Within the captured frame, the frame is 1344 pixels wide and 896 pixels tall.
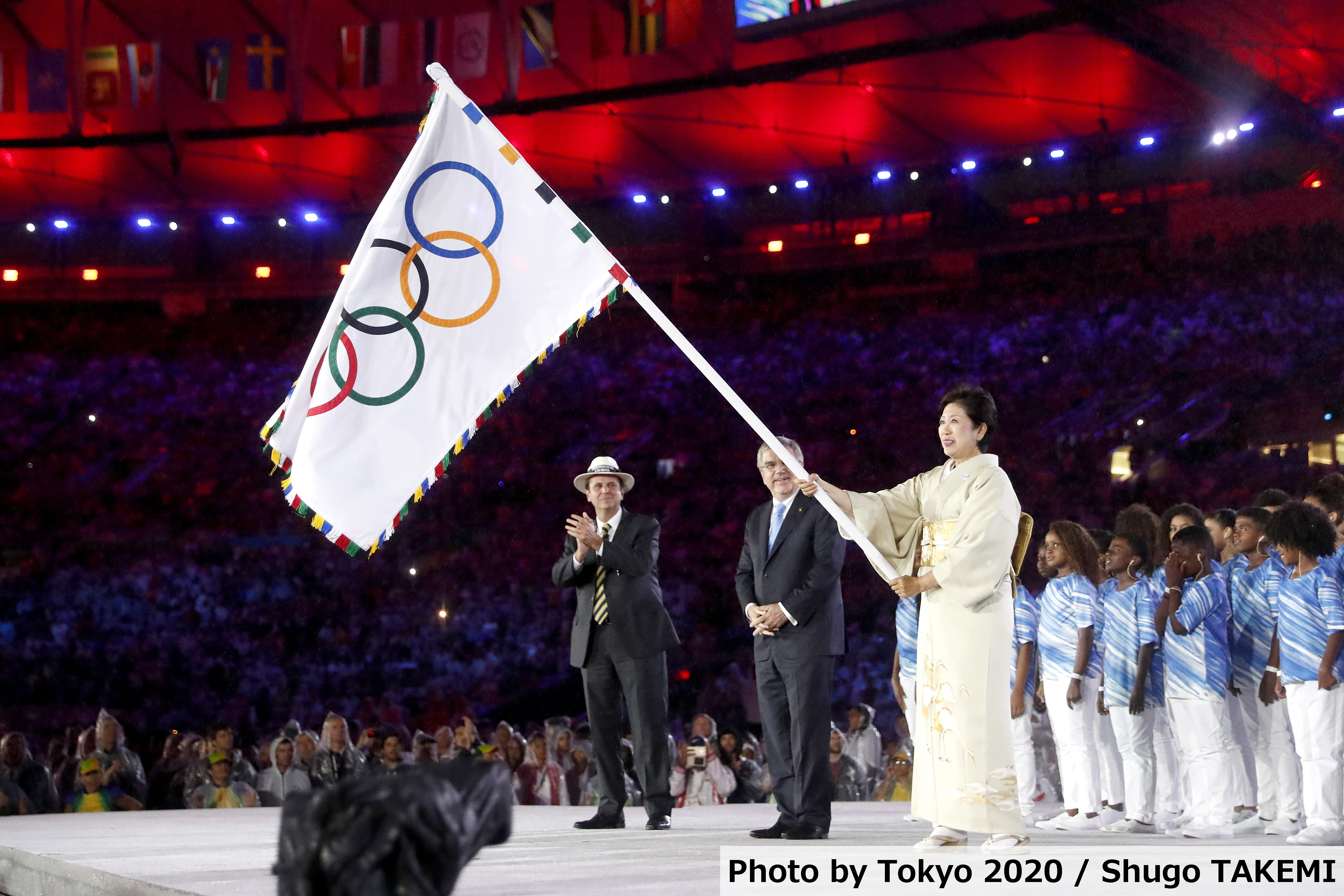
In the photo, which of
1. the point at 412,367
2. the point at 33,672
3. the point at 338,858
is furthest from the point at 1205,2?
the point at 338,858

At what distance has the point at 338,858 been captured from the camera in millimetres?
2008

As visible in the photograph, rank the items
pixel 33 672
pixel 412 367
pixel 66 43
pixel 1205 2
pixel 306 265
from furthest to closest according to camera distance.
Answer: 1. pixel 306 265
2. pixel 66 43
3. pixel 1205 2
4. pixel 33 672
5. pixel 412 367

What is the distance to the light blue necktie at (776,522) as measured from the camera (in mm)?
5156

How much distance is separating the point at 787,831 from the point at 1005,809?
3.65ft

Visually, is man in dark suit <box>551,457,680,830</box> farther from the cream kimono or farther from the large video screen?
the large video screen

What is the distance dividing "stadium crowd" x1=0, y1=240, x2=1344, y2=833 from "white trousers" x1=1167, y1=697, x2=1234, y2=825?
15.6 ft

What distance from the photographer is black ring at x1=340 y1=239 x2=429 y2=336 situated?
13.8ft

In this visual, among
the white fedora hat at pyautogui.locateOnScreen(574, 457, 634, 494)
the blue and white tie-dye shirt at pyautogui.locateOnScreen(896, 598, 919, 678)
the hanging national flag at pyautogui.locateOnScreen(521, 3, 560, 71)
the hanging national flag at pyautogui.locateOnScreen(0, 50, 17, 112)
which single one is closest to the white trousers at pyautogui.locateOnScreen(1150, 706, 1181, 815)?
the blue and white tie-dye shirt at pyautogui.locateOnScreen(896, 598, 919, 678)

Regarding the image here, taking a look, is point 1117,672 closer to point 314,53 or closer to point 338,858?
point 338,858

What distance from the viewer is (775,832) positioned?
4.80m

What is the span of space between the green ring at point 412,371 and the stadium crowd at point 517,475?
253 inches

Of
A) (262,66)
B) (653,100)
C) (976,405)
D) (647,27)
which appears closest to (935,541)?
(976,405)

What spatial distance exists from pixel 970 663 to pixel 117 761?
21.8ft
